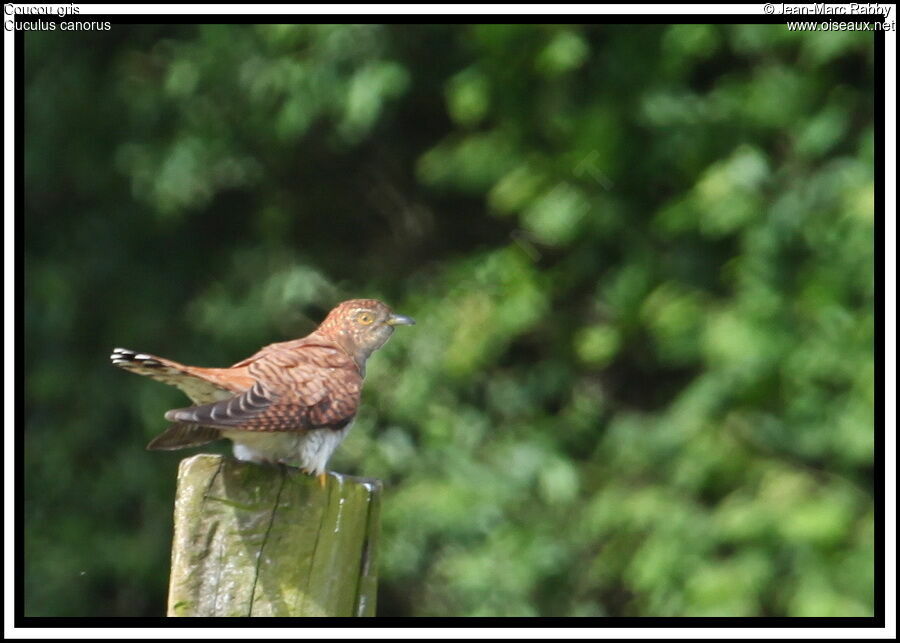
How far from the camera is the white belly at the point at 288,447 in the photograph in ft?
10.3

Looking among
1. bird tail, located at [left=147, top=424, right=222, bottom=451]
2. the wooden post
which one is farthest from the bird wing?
the wooden post

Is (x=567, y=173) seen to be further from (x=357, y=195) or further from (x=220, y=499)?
(x=220, y=499)

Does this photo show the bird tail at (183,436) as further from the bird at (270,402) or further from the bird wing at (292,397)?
the bird wing at (292,397)

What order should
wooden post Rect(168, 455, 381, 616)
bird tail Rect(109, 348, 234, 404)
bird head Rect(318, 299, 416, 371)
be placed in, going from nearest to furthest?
wooden post Rect(168, 455, 381, 616), bird tail Rect(109, 348, 234, 404), bird head Rect(318, 299, 416, 371)

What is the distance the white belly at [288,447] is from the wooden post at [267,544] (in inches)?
25.5

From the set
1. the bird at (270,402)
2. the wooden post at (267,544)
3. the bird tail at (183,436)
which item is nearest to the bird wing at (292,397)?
the bird at (270,402)

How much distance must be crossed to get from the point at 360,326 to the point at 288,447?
0.91 meters

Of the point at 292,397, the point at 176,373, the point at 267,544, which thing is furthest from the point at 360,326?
the point at 267,544

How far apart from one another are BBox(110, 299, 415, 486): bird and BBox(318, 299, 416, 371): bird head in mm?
349

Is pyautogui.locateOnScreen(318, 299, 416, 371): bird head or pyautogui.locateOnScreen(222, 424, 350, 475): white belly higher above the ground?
pyautogui.locateOnScreen(318, 299, 416, 371): bird head

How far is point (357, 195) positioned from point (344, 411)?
4115 millimetres

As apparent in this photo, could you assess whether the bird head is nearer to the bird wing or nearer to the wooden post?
the bird wing

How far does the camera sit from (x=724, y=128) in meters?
6.01

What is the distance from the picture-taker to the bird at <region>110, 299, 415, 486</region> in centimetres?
290
